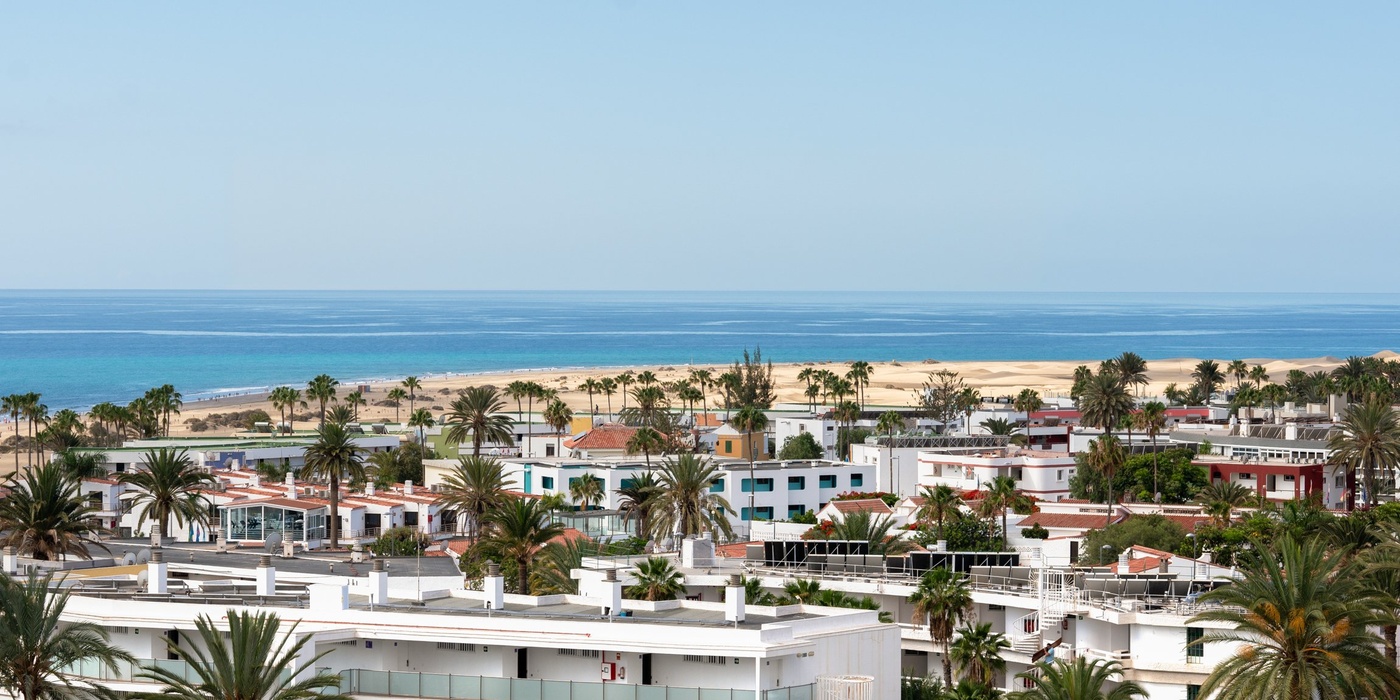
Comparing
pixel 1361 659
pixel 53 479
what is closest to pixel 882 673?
pixel 1361 659

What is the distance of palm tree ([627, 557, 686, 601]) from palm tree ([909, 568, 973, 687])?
717 centimetres

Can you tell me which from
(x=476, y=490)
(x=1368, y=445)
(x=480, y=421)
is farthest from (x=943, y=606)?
(x=480, y=421)

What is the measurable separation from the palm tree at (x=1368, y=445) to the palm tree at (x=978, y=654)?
42.9m

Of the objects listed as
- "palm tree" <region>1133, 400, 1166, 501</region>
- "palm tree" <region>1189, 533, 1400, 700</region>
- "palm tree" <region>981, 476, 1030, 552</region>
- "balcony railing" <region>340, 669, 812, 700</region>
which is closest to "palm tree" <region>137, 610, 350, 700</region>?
"balcony railing" <region>340, 669, 812, 700</region>

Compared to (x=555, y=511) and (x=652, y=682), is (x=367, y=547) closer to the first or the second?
(x=555, y=511)

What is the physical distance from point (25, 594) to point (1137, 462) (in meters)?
76.8

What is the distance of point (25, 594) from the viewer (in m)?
33.8

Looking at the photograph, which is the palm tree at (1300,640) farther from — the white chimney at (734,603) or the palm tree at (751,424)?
the palm tree at (751,424)

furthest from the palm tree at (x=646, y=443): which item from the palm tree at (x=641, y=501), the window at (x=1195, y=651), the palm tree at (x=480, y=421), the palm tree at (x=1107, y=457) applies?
the window at (x=1195, y=651)

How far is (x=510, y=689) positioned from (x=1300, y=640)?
15.1 meters

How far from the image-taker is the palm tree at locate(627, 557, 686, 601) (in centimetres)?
4625

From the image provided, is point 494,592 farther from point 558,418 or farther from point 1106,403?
point 1106,403

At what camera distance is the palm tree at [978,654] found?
48438 mm

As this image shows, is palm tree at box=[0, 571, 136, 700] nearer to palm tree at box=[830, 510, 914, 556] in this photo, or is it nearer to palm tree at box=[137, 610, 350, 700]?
palm tree at box=[137, 610, 350, 700]
